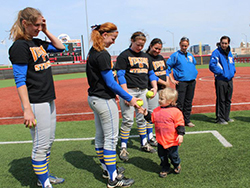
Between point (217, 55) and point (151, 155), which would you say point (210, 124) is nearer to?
point (217, 55)

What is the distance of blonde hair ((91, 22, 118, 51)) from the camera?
290 centimetres

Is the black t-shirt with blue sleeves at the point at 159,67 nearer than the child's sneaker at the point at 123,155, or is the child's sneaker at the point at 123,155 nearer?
the child's sneaker at the point at 123,155

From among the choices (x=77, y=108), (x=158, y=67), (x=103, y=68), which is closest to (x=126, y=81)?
(x=158, y=67)

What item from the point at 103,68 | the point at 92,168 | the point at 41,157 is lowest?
the point at 92,168

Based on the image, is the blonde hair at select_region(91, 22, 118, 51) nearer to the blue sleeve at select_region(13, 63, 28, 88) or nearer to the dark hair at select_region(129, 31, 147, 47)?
the blue sleeve at select_region(13, 63, 28, 88)

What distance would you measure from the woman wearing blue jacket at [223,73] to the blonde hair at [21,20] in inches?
183

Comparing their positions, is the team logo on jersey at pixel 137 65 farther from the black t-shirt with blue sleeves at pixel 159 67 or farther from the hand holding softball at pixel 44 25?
the hand holding softball at pixel 44 25

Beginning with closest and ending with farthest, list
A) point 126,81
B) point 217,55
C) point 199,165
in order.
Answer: point 199,165 < point 126,81 < point 217,55

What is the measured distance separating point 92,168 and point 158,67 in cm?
252

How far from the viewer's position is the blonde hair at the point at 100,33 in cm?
290

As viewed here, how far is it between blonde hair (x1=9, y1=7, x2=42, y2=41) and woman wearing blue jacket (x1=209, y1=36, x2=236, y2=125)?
4.64 metres

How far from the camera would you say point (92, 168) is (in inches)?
153

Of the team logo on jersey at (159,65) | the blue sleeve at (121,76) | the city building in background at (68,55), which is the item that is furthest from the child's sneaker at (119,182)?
the city building in background at (68,55)

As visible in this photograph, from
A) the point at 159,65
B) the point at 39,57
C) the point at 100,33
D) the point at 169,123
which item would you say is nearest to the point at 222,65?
the point at 159,65
